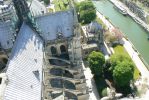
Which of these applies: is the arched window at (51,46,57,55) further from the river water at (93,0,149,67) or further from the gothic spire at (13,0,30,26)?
the river water at (93,0,149,67)

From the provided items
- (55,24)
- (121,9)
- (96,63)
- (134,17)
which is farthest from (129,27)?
(55,24)

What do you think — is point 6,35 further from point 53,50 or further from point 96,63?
point 96,63

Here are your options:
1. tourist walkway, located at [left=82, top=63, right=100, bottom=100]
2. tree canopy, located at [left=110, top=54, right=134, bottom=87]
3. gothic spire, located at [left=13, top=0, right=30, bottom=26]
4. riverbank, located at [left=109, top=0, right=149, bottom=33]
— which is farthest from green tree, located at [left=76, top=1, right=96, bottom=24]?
gothic spire, located at [left=13, top=0, right=30, bottom=26]

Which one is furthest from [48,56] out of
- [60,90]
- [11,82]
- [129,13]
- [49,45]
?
[129,13]

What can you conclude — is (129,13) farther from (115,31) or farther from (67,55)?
(67,55)

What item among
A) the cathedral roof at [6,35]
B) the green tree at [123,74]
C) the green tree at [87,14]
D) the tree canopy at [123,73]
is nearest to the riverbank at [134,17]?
the green tree at [87,14]
